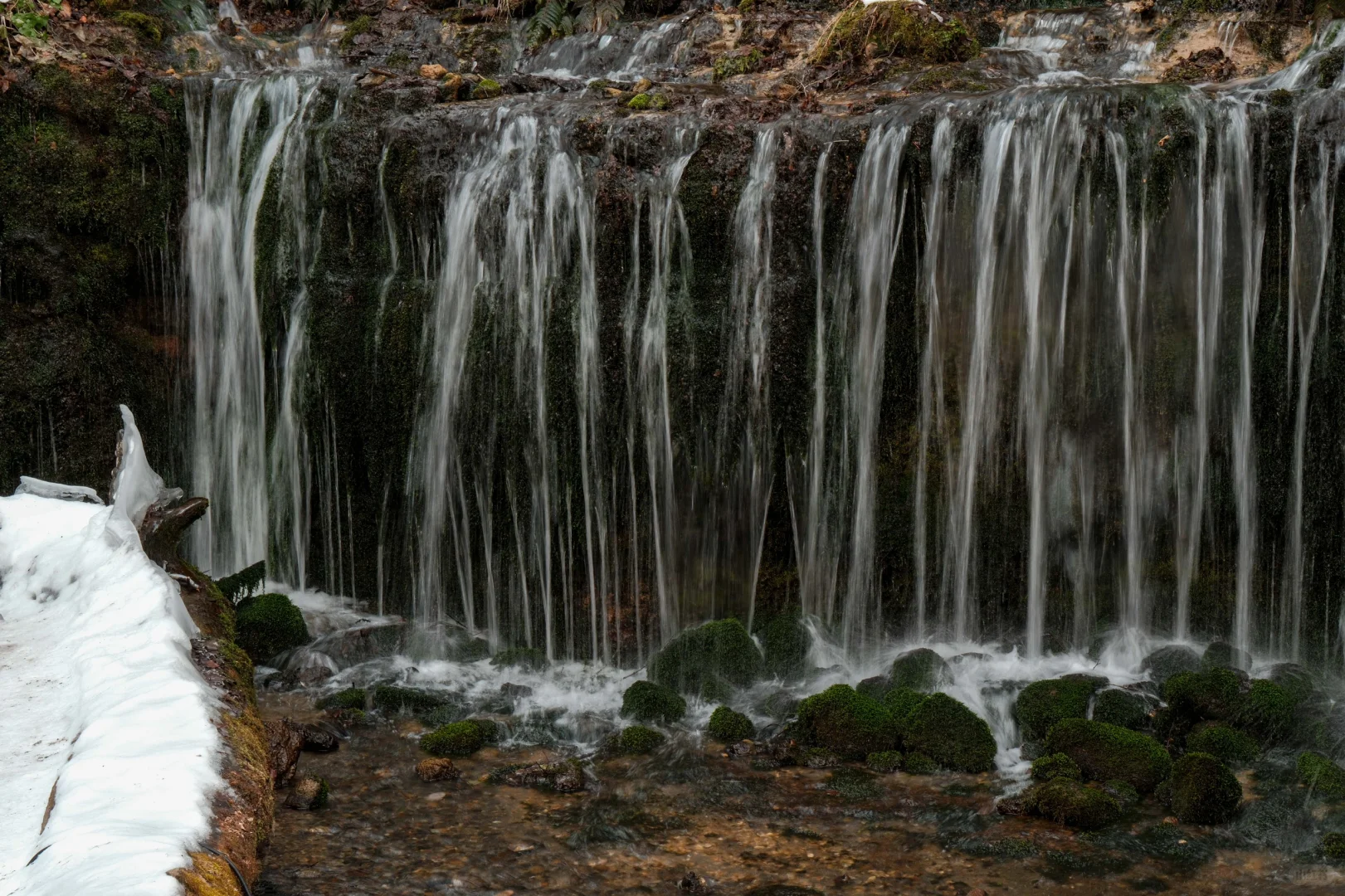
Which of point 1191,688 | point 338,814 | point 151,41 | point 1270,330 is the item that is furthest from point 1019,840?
point 151,41

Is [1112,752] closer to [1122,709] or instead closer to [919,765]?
[1122,709]

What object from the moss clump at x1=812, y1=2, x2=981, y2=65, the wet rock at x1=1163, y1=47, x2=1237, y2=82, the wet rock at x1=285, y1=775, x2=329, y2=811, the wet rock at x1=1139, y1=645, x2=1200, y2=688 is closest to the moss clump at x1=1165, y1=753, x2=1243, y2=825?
the wet rock at x1=1139, y1=645, x2=1200, y2=688

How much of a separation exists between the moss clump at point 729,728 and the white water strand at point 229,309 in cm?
493

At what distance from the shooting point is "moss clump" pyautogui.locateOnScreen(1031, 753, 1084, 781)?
6.58m

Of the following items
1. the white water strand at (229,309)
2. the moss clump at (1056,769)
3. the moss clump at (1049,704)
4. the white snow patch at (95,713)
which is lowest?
the moss clump at (1056,769)

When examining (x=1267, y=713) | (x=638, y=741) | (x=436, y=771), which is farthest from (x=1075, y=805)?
(x=436, y=771)

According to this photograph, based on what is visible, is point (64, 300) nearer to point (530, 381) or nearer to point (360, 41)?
point (530, 381)

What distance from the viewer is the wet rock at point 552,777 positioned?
6660 millimetres

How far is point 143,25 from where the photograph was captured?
1280 cm

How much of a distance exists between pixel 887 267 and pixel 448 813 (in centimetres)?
495

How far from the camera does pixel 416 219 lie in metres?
10.1

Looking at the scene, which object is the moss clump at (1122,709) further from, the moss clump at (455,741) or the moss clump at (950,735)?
the moss clump at (455,741)

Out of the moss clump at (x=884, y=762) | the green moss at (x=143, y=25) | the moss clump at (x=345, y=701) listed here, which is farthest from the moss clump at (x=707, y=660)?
the green moss at (x=143, y=25)

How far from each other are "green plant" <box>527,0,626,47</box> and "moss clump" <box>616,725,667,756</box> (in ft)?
31.0
